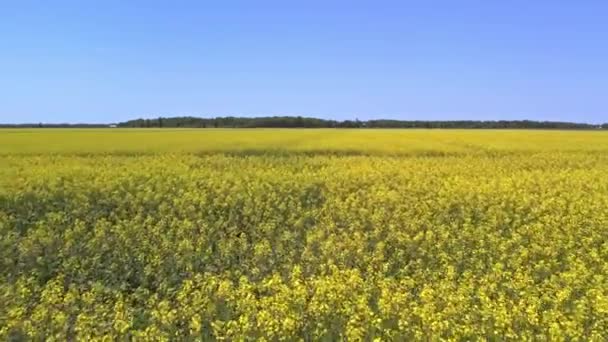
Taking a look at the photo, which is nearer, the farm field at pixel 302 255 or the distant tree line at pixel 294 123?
the farm field at pixel 302 255

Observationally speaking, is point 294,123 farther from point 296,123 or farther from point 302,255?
point 302,255

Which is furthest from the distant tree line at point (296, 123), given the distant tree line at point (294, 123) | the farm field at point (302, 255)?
the farm field at point (302, 255)

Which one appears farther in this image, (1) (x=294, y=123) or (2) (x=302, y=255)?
(1) (x=294, y=123)

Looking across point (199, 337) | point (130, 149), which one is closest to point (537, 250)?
point (199, 337)

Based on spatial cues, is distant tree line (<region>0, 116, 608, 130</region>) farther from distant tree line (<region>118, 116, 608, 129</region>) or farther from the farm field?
the farm field

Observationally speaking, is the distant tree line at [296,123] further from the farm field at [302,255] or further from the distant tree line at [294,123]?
the farm field at [302,255]

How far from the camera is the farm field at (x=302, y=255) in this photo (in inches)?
212

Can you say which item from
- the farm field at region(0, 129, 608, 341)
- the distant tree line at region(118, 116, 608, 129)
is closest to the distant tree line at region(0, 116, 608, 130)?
the distant tree line at region(118, 116, 608, 129)

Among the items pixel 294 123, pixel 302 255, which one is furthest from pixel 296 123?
pixel 302 255

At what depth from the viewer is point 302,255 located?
8.18 meters

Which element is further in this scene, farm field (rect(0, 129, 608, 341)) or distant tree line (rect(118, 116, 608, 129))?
distant tree line (rect(118, 116, 608, 129))

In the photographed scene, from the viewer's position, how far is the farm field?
5379 millimetres

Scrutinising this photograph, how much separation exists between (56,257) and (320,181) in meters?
7.62

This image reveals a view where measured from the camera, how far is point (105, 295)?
23.2ft
